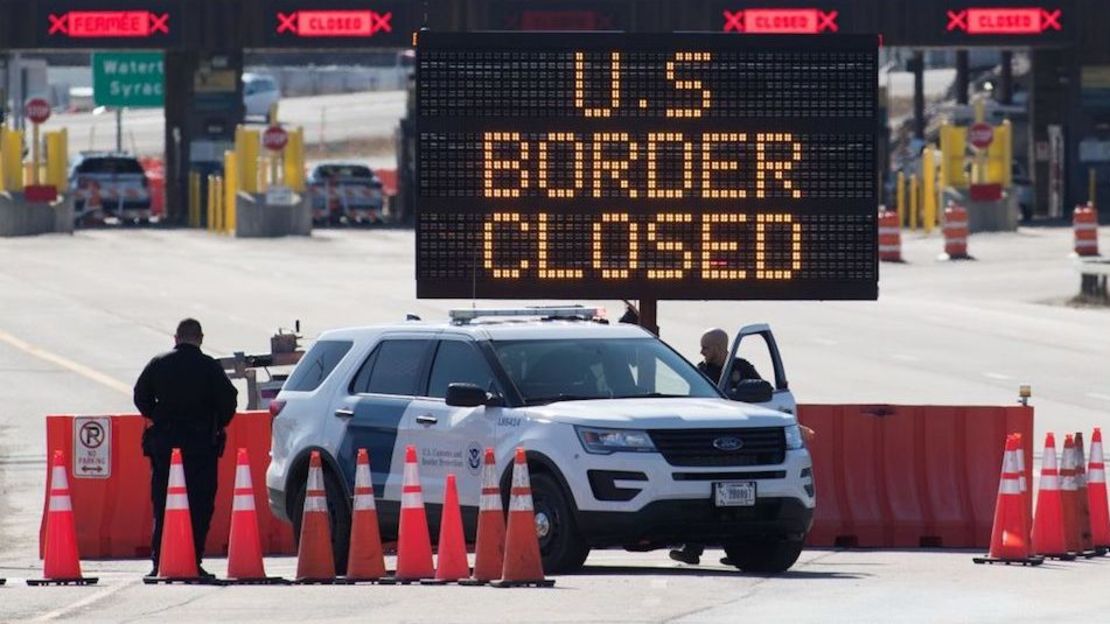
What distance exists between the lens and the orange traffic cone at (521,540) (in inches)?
568

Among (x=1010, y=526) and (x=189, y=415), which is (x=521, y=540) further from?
(x=1010, y=526)

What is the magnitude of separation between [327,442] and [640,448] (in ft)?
8.11

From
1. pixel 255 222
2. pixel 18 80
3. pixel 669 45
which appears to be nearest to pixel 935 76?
pixel 18 80

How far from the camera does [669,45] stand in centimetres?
1870

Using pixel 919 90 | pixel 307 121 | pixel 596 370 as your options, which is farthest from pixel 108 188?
pixel 596 370

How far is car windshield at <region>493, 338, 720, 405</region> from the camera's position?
626 inches

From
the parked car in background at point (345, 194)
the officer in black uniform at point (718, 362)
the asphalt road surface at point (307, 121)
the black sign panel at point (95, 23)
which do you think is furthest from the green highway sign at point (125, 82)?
the officer in black uniform at point (718, 362)

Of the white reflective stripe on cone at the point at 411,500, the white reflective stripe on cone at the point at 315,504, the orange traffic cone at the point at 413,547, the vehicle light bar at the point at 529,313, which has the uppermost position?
the vehicle light bar at the point at 529,313

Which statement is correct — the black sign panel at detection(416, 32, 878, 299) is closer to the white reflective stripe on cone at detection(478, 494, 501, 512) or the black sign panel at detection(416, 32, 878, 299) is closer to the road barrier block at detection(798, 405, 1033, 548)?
the road barrier block at detection(798, 405, 1033, 548)

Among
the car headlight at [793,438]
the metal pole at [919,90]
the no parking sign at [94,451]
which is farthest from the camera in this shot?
the metal pole at [919,90]

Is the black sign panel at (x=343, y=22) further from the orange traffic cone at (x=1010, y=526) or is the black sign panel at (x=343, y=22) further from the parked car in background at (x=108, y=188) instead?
the orange traffic cone at (x=1010, y=526)

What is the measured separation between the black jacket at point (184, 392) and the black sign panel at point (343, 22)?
44507 mm

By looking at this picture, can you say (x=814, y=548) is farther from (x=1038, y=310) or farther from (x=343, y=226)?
(x=343, y=226)

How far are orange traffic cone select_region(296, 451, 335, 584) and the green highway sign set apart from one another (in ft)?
202
